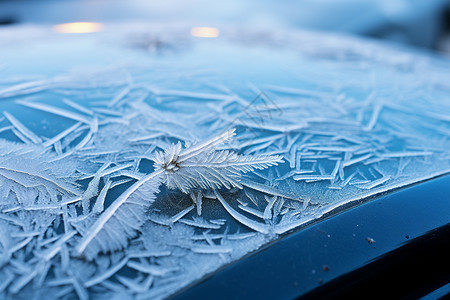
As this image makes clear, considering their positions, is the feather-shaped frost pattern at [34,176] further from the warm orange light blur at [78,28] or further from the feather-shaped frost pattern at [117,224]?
the warm orange light blur at [78,28]

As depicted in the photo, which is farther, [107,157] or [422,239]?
[107,157]

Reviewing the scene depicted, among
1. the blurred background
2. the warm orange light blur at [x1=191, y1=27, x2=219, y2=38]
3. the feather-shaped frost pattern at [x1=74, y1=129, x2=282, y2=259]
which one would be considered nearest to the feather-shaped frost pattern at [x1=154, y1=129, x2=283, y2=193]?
the feather-shaped frost pattern at [x1=74, y1=129, x2=282, y2=259]

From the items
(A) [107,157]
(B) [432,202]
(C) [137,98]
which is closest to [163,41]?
(C) [137,98]

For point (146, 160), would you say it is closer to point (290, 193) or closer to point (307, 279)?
point (290, 193)

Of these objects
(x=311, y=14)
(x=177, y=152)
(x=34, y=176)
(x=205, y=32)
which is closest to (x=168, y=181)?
(x=177, y=152)

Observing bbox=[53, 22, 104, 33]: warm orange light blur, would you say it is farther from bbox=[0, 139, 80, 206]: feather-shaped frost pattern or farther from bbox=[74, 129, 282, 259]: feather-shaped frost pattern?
bbox=[74, 129, 282, 259]: feather-shaped frost pattern

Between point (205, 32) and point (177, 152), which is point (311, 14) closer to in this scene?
point (205, 32)
